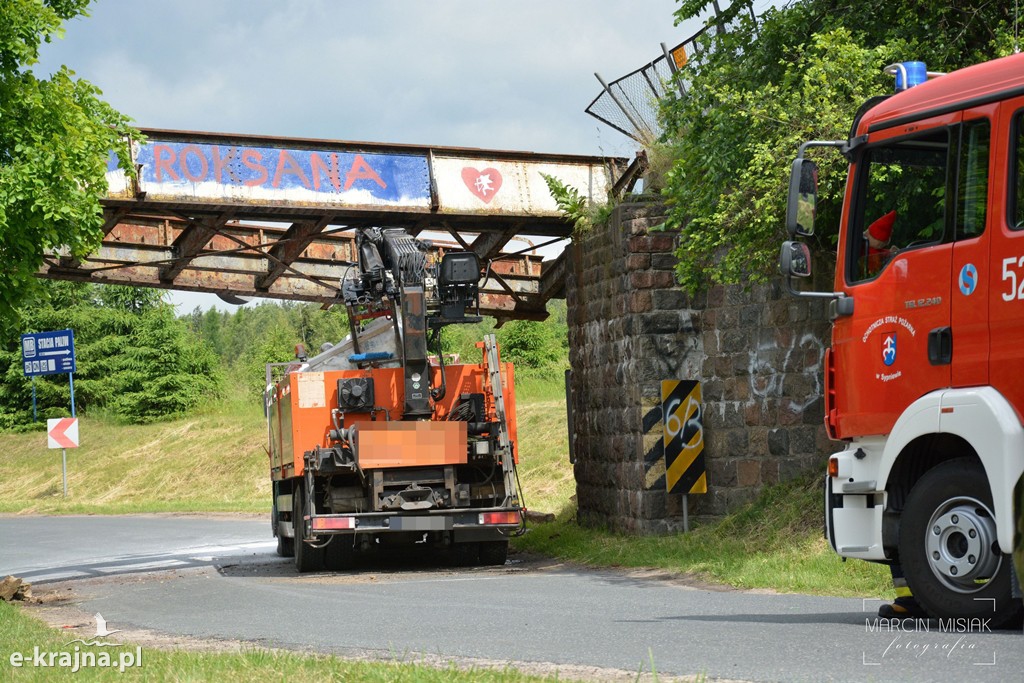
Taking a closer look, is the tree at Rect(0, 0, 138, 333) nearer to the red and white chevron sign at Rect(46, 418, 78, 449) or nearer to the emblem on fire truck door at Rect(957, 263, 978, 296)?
the emblem on fire truck door at Rect(957, 263, 978, 296)

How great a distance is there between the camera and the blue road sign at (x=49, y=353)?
42844mm

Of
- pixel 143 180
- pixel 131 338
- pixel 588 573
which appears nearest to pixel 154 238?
pixel 143 180

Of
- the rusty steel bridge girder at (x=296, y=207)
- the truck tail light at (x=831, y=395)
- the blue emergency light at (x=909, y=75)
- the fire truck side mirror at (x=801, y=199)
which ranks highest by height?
the rusty steel bridge girder at (x=296, y=207)

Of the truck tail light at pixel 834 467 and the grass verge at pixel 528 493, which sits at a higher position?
the truck tail light at pixel 834 467

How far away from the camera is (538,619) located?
9.67m

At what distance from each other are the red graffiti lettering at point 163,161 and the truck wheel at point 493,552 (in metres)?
6.12

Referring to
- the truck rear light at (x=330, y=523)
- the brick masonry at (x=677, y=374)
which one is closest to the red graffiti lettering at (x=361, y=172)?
the brick masonry at (x=677, y=374)

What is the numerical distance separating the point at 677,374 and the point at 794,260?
297 inches

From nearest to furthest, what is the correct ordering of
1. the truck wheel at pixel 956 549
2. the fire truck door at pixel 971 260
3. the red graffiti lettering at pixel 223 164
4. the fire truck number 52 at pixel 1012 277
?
the fire truck number 52 at pixel 1012 277
the truck wheel at pixel 956 549
the fire truck door at pixel 971 260
the red graffiti lettering at pixel 223 164

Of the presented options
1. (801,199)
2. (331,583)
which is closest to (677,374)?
(331,583)

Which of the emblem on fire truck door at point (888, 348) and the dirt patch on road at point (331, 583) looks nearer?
the dirt patch on road at point (331, 583)

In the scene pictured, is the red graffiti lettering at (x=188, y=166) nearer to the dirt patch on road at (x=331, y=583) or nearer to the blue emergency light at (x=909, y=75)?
the dirt patch on road at (x=331, y=583)

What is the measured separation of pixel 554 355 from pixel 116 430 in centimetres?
1810

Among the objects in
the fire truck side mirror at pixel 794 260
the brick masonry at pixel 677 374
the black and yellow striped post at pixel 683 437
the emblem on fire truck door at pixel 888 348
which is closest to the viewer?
the emblem on fire truck door at pixel 888 348
